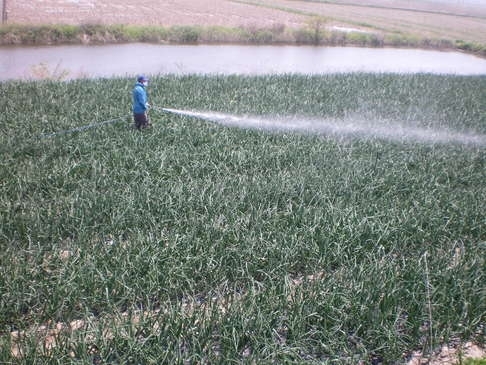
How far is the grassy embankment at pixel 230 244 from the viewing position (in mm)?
3605

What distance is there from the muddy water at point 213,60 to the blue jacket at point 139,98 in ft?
23.5

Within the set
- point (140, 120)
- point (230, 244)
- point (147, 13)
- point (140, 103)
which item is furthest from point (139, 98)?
point (147, 13)

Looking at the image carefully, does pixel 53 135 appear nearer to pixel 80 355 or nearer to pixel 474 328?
pixel 80 355

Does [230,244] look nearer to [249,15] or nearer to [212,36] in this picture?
[212,36]

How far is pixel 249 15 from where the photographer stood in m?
36.7

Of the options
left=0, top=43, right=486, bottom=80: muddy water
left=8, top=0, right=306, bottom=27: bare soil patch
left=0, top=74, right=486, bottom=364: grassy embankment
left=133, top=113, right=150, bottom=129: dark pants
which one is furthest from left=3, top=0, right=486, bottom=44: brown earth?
left=0, top=74, right=486, bottom=364: grassy embankment

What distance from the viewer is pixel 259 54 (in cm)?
2688

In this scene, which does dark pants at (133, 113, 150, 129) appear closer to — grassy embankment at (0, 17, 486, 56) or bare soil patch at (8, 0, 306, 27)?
grassy embankment at (0, 17, 486, 56)

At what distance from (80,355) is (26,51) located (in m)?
21.6

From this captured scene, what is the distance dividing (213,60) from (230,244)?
66.9 ft

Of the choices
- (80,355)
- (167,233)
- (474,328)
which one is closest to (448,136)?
(474,328)

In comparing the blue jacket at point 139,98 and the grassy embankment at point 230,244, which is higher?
the blue jacket at point 139,98

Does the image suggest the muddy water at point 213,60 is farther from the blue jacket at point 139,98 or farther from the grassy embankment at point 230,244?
the grassy embankment at point 230,244

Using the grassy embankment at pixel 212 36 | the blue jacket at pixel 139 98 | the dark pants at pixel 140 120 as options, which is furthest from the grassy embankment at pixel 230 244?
the grassy embankment at pixel 212 36
